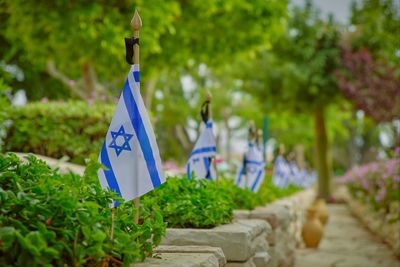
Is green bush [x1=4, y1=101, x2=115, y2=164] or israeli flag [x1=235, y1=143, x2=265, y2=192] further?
green bush [x1=4, y1=101, x2=115, y2=164]

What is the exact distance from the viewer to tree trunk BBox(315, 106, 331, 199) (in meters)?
23.9

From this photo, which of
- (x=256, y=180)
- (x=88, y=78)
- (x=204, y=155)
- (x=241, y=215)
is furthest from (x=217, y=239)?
(x=88, y=78)

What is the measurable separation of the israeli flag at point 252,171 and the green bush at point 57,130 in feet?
6.41

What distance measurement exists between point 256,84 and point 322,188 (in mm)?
4520

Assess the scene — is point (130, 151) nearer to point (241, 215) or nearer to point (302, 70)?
point (241, 215)

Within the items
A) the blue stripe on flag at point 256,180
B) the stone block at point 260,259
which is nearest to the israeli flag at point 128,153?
the stone block at point 260,259

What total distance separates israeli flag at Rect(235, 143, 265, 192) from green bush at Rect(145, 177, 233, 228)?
247 centimetres

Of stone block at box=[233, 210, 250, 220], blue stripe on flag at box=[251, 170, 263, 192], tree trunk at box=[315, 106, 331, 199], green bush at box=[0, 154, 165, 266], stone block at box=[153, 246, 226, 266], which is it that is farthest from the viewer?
tree trunk at box=[315, 106, 331, 199]

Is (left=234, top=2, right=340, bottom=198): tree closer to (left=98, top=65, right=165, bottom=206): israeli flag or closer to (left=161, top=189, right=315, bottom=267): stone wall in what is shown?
(left=161, top=189, right=315, bottom=267): stone wall

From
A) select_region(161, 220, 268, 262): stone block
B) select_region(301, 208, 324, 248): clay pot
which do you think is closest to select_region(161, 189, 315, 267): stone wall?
select_region(161, 220, 268, 262): stone block

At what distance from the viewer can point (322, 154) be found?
24.0 m

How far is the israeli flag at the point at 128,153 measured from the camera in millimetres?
3641

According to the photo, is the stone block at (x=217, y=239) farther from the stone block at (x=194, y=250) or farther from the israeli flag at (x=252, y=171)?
the israeli flag at (x=252, y=171)

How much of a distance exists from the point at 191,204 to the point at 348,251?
6249mm
